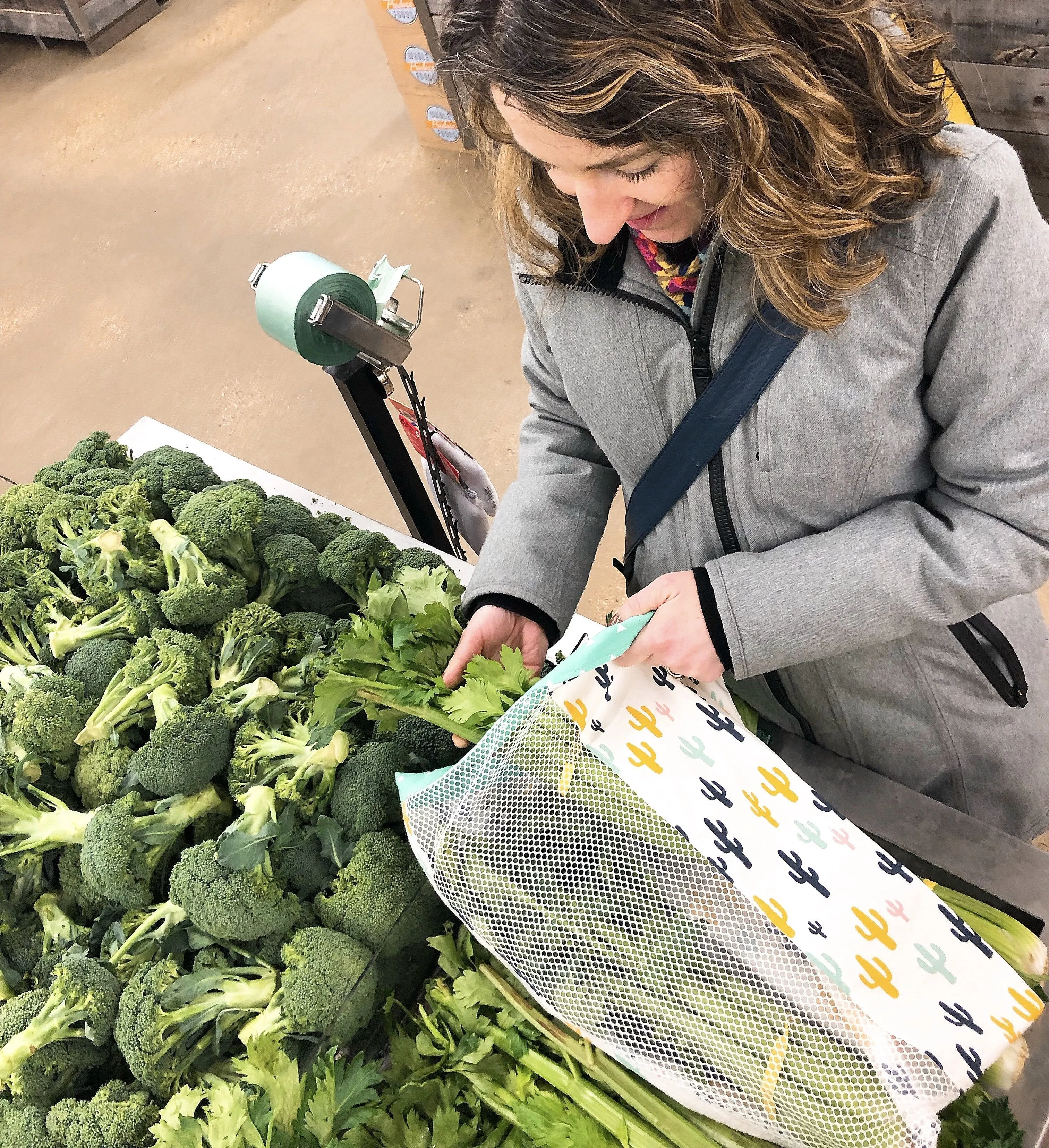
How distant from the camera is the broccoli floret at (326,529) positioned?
5.91ft

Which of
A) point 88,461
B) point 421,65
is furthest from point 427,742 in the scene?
point 421,65

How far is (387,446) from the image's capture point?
1823 mm

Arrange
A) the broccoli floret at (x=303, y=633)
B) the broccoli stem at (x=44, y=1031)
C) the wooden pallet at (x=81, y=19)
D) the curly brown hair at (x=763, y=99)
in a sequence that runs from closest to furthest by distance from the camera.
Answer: the curly brown hair at (x=763, y=99) < the broccoli stem at (x=44, y=1031) < the broccoli floret at (x=303, y=633) < the wooden pallet at (x=81, y=19)

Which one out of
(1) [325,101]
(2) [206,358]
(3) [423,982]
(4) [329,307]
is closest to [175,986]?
(3) [423,982]

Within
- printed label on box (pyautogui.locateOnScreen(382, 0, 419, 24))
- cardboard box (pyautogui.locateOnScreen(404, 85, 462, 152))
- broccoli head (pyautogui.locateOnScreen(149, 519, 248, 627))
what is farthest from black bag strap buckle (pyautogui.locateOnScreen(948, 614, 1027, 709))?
cardboard box (pyautogui.locateOnScreen(404, 85, 462, 152))

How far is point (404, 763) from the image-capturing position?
1392 mm

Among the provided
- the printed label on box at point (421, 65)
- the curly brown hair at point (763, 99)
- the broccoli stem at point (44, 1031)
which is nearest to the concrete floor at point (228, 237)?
the printed label on box at point (421, 65)

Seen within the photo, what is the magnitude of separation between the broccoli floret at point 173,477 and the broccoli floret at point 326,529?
0.77 ft

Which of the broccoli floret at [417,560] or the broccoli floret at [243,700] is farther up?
the broccoli floret at [243,700]

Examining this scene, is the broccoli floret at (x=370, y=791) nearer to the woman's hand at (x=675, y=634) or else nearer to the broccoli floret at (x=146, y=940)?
the broccoli floret at (x=146, y=940)

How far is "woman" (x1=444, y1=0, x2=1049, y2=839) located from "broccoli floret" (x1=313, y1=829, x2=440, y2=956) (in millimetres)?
291

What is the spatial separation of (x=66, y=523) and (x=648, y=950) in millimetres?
1440

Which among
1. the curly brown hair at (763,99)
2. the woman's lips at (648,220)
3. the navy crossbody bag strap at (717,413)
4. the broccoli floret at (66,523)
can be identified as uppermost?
the curly brown hair at (763,99)

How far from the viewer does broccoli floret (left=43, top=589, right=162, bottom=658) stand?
1.71 m
